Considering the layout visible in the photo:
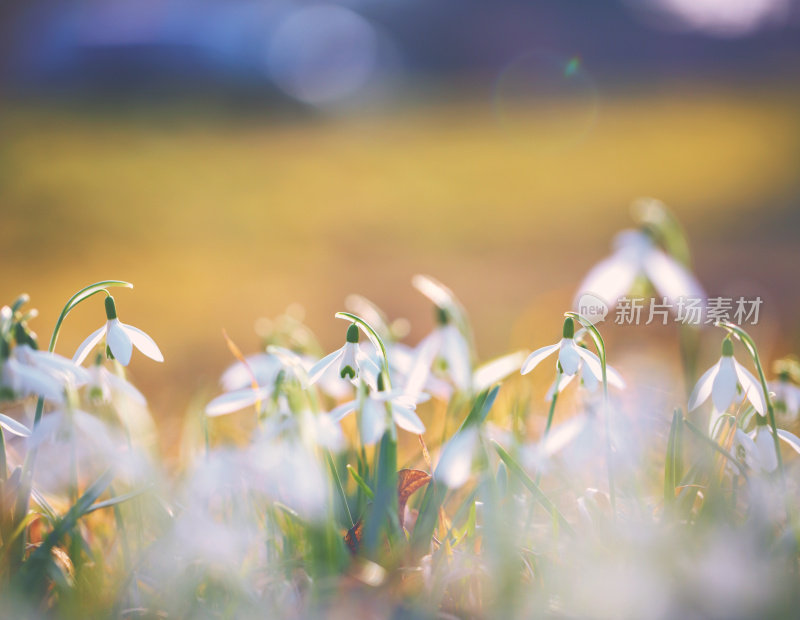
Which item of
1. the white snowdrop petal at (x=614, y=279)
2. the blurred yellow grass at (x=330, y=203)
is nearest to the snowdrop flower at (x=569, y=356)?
the white snowdrop petal at (x=614, y=279)

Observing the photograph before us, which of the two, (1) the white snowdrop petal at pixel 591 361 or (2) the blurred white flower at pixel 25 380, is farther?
(1) the white snowdrop petal at pixel 591 361

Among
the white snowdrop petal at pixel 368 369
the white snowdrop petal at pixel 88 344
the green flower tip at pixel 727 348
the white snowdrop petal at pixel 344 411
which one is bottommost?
the white snowdrop petal at pixel 344 411

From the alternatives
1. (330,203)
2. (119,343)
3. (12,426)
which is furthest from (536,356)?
(330,203)

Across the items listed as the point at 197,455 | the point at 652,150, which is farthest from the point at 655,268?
the point at 652,150

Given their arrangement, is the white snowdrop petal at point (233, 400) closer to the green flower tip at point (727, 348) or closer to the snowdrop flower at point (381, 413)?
the snowdrop flower at point (381, 413)

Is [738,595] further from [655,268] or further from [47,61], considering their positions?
[47,61]

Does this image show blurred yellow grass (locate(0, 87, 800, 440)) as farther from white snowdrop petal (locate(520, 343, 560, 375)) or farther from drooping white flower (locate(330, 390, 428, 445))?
white snowdrop petal (locate(520, 343, 560, 375))
